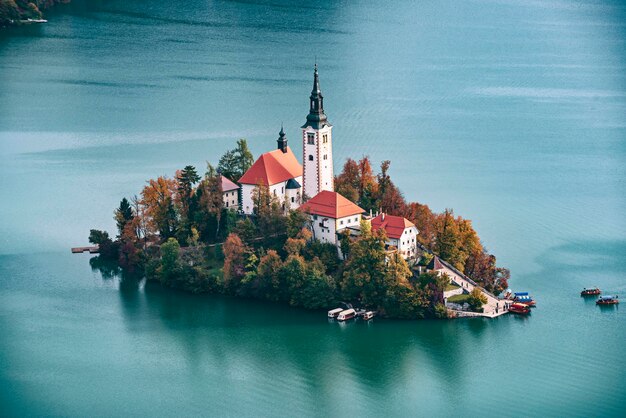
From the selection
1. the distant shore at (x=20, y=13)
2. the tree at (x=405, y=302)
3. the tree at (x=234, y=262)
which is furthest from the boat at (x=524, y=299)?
the distant shore at (x=20, y=13)

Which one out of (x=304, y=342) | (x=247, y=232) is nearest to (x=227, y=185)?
(x=247, y=232)

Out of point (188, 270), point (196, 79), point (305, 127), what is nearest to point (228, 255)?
point (188, 270)

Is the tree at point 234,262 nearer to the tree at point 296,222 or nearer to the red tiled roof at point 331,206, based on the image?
the tree at point 296,222

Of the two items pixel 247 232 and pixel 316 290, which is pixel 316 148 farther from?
pixel 316 290

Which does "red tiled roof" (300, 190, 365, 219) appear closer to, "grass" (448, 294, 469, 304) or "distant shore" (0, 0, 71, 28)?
"grass" (448, 294, 469, 304)

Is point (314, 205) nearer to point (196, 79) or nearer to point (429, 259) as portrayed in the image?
point (429, 259)

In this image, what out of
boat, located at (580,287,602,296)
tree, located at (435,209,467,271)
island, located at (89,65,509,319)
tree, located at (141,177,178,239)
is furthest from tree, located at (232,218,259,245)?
boat, located at (580,287,602,296)
